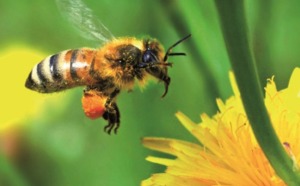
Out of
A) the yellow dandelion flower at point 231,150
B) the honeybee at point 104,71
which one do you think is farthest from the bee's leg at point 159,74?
the yellow dandelion flower at point 231,150

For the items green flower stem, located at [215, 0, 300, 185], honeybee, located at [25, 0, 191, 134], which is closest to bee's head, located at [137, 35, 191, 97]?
honeybee, located at [25, 0, 191, 134]

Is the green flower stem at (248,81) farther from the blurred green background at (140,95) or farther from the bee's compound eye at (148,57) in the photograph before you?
the blurred green background at (140,95)

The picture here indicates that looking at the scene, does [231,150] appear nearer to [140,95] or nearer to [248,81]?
[248,81]

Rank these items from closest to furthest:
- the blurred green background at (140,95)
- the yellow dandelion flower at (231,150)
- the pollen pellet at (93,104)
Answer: the yellow dandelion flower at (231,150) < the pollen pellet at (93,104) < the blurred green background at (140,95)

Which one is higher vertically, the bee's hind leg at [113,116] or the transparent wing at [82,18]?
the transparent wing at [82,18]

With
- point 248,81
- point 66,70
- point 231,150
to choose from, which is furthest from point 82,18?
point 248,81

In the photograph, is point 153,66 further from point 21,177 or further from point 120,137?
point 21,177

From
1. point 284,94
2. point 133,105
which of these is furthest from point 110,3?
point 284,94
